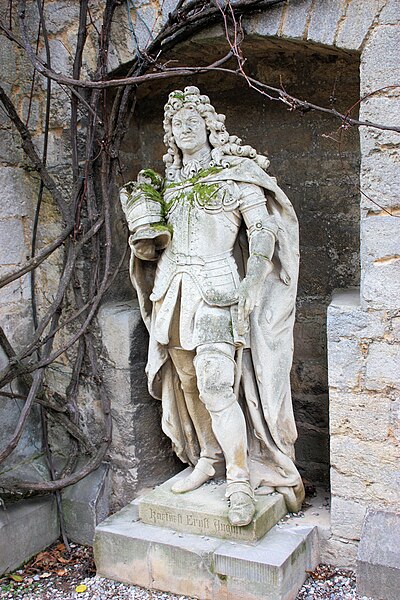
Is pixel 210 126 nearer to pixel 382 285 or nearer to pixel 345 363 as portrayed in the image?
pixel 382 285

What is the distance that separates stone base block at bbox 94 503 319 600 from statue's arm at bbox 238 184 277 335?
3.13ft

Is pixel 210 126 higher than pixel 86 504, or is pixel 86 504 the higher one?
pixel 210 126

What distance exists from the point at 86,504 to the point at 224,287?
4.87 ft

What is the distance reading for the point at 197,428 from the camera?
381 cm

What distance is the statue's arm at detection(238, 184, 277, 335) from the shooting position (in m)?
3.33

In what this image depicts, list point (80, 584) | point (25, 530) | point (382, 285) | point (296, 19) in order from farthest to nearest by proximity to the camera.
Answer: point (25, 530)
point (80, 584)
point (296, 19)
point (382, 285)

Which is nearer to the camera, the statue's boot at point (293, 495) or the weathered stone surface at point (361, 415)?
the weathered stone surface at point (361, 415)

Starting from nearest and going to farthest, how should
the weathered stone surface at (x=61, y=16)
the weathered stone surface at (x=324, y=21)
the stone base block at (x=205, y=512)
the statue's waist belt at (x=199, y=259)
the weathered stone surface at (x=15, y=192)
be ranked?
the weathered stone surface at (x=324, y=21)
the stone base block at (x=205, y=512)
the statue's waist belt at (x=199, y=259)
the weathered stone surface at (x=61, y=16)
the weathered stone surface at (x=15, y=192)

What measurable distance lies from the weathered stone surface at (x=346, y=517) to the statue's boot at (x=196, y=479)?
63 cm

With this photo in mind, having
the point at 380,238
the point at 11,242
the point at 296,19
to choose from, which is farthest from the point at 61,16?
the point at 380,238

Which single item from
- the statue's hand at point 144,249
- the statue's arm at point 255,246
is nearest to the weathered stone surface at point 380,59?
the statue's arm at point 255,246

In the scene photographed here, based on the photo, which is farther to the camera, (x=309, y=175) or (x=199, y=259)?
(x=309, y=175)

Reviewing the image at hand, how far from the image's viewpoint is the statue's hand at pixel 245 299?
3316 mm

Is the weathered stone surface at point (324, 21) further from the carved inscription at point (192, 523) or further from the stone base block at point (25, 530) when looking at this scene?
the stone base block at point (25, 530)
